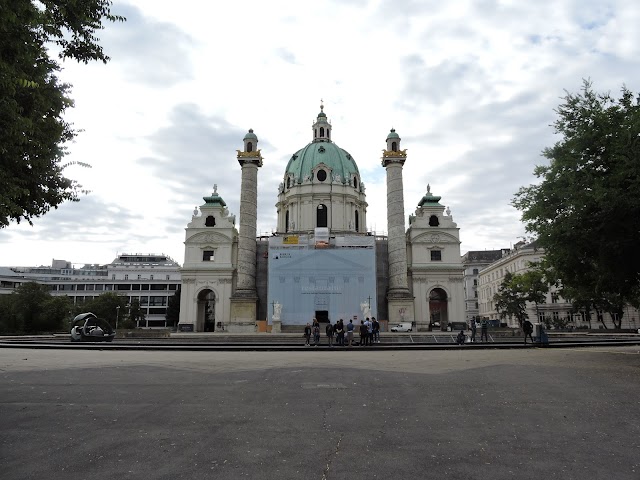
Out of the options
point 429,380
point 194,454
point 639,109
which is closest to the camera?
point 194,454

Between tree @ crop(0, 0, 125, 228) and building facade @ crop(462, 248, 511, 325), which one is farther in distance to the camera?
building facade @ crop(462, 248, 511, 325)

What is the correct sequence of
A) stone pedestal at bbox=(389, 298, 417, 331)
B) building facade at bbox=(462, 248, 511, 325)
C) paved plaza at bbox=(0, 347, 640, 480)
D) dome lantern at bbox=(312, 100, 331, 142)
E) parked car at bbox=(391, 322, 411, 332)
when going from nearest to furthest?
paved plaza at bbox=(0, 347, 640, 480), parked car at bbox=(391, 322, 411, 332), stone pedestal at bbox=(389, 298, 417, 331), dome lantern at bbox=(312, 100, 331, 142), building facade at bbox=(462, 248, 511, 325)

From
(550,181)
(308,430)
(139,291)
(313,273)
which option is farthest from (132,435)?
(139,291)

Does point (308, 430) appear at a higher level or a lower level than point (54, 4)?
lower

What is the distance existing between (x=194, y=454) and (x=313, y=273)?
153 feet

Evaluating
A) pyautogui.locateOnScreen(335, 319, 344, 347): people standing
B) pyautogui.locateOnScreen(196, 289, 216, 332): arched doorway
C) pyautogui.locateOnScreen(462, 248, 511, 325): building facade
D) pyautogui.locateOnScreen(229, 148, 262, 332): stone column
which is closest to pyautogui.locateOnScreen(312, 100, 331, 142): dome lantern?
pyautogui.locateOnScreen(229, 148, 262, 332): stone column

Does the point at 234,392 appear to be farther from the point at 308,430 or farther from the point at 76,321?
the point at 76,321

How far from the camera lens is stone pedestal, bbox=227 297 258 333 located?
50250 mm

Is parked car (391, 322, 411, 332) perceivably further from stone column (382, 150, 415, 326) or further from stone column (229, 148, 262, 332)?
stone column (229, 148, 262, 332)

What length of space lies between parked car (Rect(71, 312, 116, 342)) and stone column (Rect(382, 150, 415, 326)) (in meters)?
30.2

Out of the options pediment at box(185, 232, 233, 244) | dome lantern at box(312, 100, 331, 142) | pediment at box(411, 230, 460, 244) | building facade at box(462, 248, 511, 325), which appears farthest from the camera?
building facade at box(462, 248, 511, 325)

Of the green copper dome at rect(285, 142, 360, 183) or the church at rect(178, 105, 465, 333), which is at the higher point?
the green copper dome at rect(285, 142, 360, 183)

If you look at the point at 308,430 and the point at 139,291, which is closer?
the point at 308,430

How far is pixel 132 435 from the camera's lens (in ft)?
22.2
